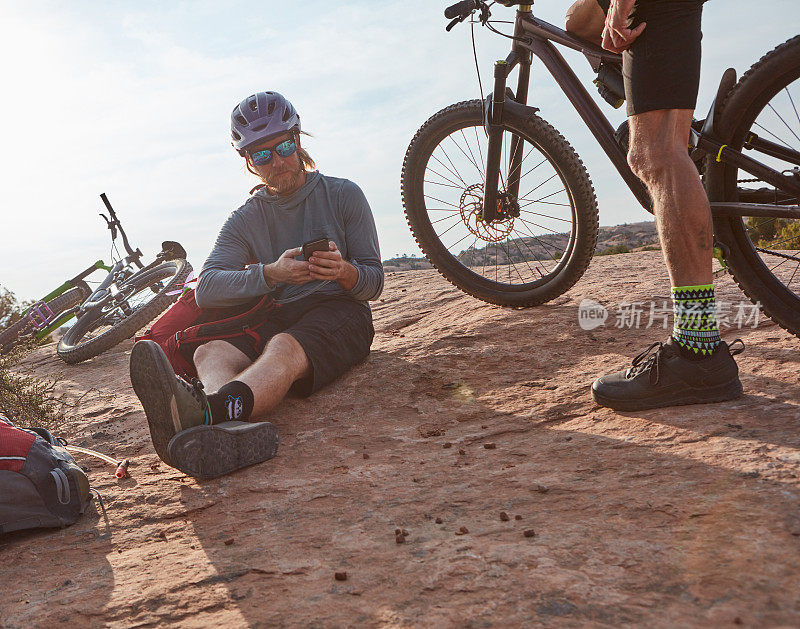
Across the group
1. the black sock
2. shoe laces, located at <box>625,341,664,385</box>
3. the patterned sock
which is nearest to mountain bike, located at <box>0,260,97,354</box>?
the black sock

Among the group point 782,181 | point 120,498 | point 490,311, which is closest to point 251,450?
point 120,498

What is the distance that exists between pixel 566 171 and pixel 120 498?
300 cm

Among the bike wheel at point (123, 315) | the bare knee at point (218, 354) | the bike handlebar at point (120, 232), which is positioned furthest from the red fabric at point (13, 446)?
the bike handlebar at point (120, 232)

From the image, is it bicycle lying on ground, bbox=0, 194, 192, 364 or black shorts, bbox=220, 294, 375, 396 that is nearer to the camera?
black shorts, bbox=220, 294, 375, 396

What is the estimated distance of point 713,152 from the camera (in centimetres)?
289

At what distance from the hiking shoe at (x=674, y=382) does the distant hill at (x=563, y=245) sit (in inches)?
67.2

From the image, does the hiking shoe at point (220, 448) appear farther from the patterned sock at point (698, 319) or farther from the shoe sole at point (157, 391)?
the patterned sock at point (698, 319)

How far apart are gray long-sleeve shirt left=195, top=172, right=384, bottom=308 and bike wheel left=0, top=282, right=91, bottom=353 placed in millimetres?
5437

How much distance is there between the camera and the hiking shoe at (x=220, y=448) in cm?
238

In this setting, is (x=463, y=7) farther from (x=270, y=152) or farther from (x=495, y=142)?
(x=270, y=152)

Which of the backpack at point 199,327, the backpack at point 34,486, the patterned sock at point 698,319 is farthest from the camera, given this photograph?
the backpack at point 199,327

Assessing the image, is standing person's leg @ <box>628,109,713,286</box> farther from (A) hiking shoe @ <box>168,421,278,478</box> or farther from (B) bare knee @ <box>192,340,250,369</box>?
(B) bare knee @ <box>192,340,250,369</box>

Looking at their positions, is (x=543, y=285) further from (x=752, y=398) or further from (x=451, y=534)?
(x=451, y=534)

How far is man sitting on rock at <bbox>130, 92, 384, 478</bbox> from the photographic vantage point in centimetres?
284
